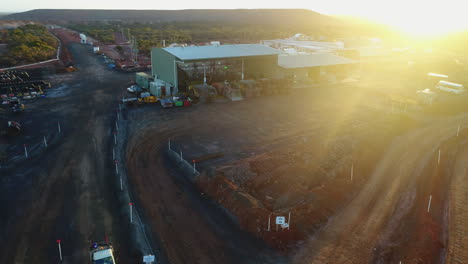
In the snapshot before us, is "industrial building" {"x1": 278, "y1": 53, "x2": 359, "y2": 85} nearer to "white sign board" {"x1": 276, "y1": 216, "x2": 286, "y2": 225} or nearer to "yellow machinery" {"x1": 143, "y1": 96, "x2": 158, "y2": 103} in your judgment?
"yellow machinery" {"x1": 143, "y1": 96, "x2": 158, "y2": 103}

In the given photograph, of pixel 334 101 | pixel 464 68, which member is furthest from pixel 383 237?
pixel 464 68

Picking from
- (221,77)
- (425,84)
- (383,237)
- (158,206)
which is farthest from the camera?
(425,84)

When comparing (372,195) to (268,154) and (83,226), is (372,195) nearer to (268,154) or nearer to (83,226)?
(268,154)

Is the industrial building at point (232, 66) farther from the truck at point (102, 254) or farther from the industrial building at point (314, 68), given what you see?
the truck at point (102, 254)

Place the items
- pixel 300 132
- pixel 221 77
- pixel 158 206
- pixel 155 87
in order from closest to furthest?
pixel 158 206 → pixel 300 132 → pixel 155 87 → pixel 221 77

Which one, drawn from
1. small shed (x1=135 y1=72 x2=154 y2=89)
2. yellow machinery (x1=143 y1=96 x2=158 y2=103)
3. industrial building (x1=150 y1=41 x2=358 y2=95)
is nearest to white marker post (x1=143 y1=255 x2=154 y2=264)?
yellow machinery (x1=143 y1=96 x2=158 y2=103)

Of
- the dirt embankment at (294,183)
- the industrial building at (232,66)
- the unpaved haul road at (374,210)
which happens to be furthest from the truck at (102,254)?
the industrial building at (232,66)

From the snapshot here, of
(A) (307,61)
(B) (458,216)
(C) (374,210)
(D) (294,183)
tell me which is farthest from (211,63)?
(B) (458,216)
